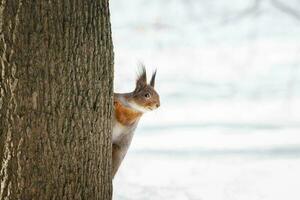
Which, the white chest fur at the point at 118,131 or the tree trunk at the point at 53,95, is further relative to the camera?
the white chest fur at the point at 118,131

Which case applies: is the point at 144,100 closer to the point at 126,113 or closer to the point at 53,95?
the point at 126,113

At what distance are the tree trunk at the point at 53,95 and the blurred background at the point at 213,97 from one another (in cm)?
176

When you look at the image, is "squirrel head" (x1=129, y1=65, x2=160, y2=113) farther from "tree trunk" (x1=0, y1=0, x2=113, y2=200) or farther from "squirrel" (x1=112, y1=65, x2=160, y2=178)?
"tree trunk" (x1=0, y1=0, x2=113, y2=200)

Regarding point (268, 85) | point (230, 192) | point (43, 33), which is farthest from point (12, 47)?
point (268, 85)

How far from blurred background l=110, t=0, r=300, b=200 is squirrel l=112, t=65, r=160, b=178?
114cm

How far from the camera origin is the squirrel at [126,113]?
398 cm

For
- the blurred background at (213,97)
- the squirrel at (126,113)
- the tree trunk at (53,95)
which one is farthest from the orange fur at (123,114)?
the blurred background at (213,97)

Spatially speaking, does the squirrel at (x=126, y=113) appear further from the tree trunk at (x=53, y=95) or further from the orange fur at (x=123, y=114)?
the tree trunk at (x=53, y=95)

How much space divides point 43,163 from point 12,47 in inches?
21.7

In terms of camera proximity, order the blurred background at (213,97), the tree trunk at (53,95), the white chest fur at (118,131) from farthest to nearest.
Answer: the blurred background at (213,97) < the white chest fur at (118,131) < the tree trunk at (53,95)

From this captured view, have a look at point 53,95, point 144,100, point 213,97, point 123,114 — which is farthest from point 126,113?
point 213,97

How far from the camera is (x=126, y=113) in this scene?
399 centimetres

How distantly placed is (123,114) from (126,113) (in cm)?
2

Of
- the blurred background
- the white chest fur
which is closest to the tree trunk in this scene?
the white chest fur
